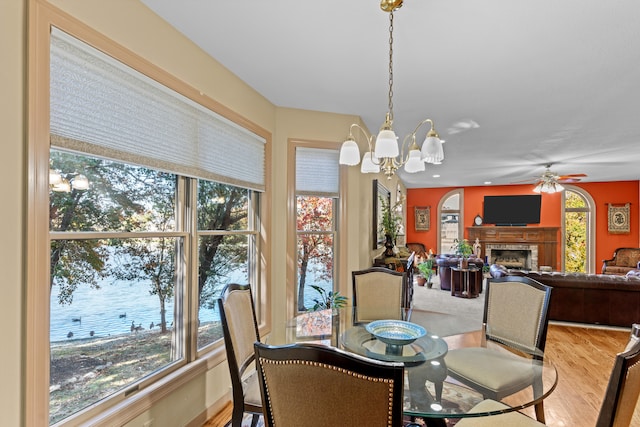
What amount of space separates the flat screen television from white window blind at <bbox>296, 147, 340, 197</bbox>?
7.61 metres

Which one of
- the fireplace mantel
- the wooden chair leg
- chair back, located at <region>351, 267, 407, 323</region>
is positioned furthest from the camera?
the fireplace mantel

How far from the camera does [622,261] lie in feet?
26.7

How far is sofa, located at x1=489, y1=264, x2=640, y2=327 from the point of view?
4461 millimetres

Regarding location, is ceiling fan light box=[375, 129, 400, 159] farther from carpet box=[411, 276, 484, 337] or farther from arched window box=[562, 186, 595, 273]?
arched window box=[562, 186, 595, 273]

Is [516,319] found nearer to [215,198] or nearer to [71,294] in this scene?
[215,198]

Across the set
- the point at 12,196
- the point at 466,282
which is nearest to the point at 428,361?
the point at 12,196

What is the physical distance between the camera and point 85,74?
1.54 m

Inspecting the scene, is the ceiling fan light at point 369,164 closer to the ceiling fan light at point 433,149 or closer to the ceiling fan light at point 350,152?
the ceiling fan light at point 350,152

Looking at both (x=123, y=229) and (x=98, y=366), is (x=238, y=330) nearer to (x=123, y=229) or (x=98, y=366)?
(x=98, y=366)

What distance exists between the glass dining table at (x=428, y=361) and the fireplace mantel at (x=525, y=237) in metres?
7.92

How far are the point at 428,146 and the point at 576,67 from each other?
4.68 ft

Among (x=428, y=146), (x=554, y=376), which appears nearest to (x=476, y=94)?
(x=428, y=146)

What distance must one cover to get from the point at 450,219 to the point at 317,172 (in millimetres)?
7796

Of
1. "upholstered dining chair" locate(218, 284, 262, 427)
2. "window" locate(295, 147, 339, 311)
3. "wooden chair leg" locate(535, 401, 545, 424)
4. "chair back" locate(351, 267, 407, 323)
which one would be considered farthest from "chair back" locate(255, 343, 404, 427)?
"window" locate(295, 147, 339, 311)
